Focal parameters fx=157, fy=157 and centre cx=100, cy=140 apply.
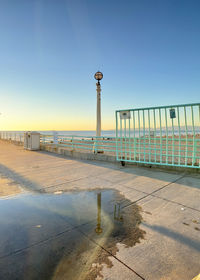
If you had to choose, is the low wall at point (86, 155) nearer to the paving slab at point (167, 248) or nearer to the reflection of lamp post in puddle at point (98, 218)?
the reflection of lamp post in puddle at point (98, 218)

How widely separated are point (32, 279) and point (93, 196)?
2064 millimetres

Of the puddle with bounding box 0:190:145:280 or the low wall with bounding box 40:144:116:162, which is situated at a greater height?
the low wall with bounding box 40:144:116:162

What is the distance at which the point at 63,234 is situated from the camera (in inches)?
84.6

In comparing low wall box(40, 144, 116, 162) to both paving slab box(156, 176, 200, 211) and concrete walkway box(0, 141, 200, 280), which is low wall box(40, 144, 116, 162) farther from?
paving slab box(156, 176, 200, 211)

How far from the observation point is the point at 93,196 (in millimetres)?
3494

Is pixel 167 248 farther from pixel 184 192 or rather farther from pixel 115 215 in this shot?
pixel 184 192

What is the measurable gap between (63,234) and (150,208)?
1.64 m

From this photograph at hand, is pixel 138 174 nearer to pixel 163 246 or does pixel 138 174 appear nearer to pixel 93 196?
pixel 93 196

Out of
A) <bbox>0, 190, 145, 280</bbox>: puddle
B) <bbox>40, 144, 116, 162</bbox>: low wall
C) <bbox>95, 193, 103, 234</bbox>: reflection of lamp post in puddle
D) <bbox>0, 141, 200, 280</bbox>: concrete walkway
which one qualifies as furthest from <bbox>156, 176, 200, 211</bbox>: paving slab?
<bbox>40, 144, 116, 162</bbox>: low wall

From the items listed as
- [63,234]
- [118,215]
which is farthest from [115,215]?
[63,234]

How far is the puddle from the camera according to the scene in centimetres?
162

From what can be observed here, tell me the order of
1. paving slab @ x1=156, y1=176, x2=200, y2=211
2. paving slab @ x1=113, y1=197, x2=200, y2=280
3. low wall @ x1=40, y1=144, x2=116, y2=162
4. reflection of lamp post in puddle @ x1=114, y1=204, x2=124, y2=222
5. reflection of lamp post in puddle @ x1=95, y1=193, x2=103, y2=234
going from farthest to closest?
low wall @ x1=40, y1=144, x2=116, y2=162 → paving slab @ x1=156, y1=176, x2=200, y2=211 → reflection of lamp post in puddle @ x1=114, y1=204, x2=124, y2=222 → reflection of lamp post in puddle @ x1=95, y1=193, x2=103, y2=234 → paving slab @ x1=113, y1=197, x2=200, y2=280

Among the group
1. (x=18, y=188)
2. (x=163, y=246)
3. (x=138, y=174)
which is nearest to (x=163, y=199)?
(x=163, y=246)

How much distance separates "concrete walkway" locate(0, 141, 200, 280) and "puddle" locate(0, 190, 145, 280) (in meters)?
0.10
